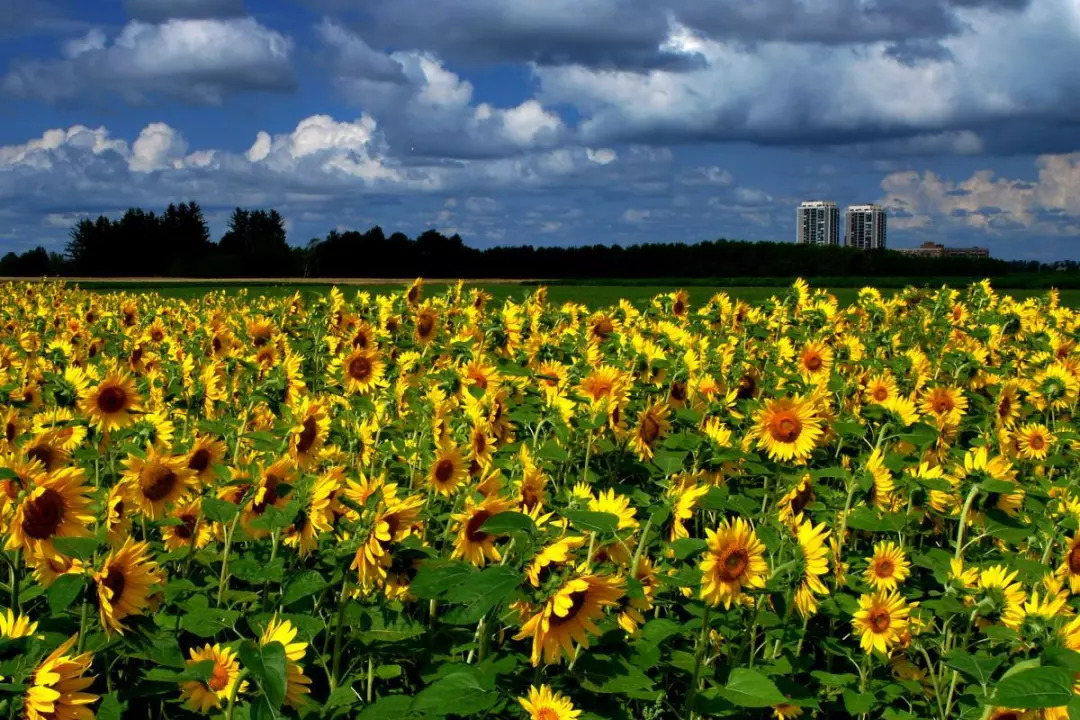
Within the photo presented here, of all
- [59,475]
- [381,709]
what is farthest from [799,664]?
[59,475]

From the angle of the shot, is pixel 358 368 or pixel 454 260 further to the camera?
pixel 454 260

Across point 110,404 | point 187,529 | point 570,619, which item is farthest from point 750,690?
point 110,404

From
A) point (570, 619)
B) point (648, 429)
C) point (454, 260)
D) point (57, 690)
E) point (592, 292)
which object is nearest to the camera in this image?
point (57, 690)

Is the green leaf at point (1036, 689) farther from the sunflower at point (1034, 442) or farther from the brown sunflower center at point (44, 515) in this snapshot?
the sunflower at point (1034, 442)

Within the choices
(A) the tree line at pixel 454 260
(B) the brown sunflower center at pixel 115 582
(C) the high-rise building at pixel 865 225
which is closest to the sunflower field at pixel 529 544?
(B) the brown sunflower center at pixel 115 582

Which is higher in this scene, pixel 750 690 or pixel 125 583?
pixel 125 583

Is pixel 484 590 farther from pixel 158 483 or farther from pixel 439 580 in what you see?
pixel 158 483

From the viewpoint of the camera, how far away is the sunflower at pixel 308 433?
408cm

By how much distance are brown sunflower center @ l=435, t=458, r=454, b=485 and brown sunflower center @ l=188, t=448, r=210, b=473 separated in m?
0.89

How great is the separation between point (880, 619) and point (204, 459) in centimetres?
258

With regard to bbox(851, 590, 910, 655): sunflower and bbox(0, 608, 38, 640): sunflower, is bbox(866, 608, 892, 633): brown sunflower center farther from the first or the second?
bbox(0, 608, 38, 640): sunflower

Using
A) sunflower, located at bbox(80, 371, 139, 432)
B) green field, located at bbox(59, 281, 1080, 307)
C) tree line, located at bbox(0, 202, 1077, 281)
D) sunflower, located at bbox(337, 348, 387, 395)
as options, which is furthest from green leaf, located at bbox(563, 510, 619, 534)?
tree line, located at bbox(0, 202, 1077, 281)

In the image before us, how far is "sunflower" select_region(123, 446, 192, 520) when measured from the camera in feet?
12.2

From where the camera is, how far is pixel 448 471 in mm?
4086
